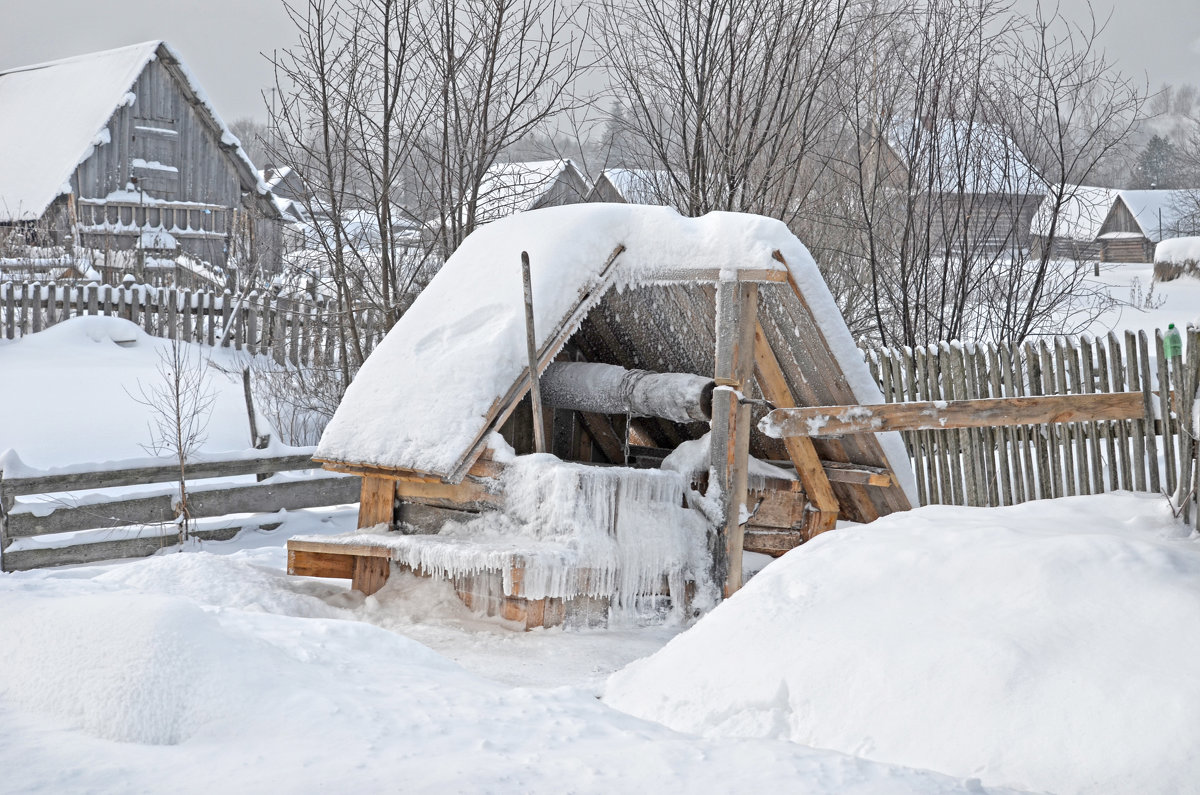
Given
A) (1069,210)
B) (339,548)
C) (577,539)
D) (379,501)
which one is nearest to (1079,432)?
(577,539)

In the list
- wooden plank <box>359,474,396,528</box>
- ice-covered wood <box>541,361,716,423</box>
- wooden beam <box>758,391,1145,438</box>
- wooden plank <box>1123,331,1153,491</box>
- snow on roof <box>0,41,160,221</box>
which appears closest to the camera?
wooden beam <box>758,391,1145,438</box>

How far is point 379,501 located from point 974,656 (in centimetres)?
413

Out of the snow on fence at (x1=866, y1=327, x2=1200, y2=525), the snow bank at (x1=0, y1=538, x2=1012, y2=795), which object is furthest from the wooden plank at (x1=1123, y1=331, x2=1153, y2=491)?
the snow bank at (x1=0, y1=538, x2=1012, y2=795)

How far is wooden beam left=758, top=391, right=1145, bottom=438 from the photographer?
5496 millimetres

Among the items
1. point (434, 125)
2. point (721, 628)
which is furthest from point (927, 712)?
point (434, 125)

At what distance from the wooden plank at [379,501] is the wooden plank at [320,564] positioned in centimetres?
29

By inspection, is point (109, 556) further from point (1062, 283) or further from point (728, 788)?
point (1062, 283)

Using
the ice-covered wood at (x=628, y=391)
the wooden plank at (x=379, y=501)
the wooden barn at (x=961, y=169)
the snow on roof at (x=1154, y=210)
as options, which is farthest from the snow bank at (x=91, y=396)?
the snow on roof at (x=1154, y=210)

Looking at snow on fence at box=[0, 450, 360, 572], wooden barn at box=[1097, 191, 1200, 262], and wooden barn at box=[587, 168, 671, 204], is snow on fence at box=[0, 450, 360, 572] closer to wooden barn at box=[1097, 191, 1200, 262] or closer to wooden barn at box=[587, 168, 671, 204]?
wooden barn at box=[587, 168, 671, 204]

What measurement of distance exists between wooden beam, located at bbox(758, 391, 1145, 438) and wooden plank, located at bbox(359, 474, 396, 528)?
2461 millimetres

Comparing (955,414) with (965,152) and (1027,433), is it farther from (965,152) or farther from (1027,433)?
(965,152)

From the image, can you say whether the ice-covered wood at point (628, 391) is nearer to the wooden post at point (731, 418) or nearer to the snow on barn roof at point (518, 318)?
the wooden post at point (731, 418)

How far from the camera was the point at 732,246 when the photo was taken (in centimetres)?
611

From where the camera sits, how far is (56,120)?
24.6 metres
